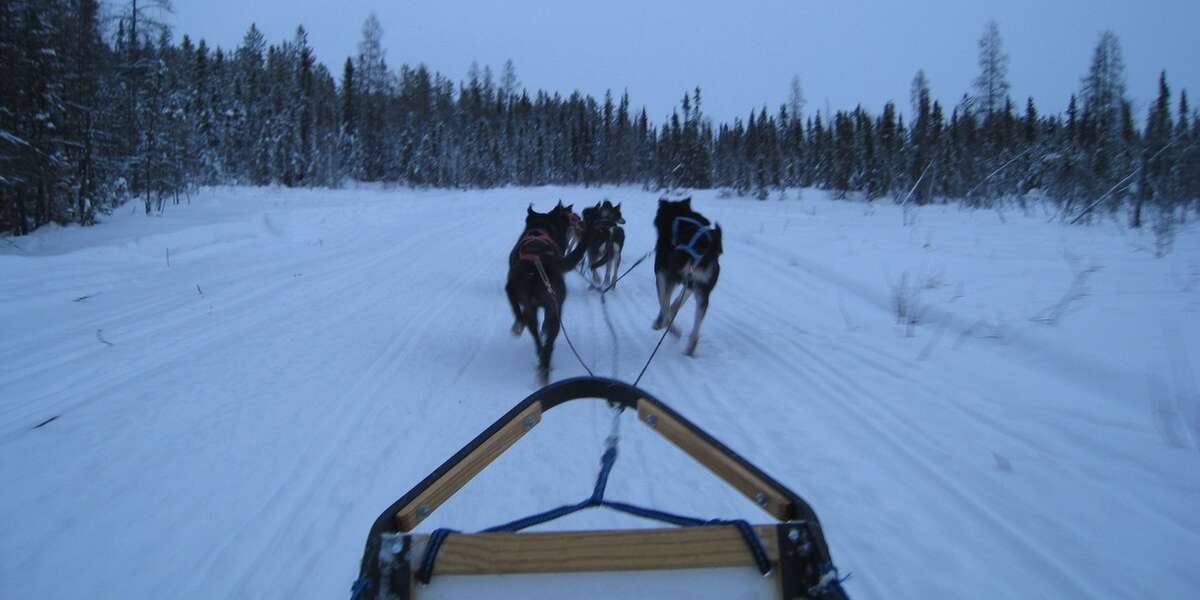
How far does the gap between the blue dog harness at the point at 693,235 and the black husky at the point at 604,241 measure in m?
1.97

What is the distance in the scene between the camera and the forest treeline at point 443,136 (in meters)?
11.2

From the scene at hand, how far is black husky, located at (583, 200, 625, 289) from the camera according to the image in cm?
793

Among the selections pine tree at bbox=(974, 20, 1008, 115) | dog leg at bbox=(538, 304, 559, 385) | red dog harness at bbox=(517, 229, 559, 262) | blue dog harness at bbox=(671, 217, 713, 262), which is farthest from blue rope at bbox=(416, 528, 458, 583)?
pine tree at bbox=(974, 20, 1008, 115)

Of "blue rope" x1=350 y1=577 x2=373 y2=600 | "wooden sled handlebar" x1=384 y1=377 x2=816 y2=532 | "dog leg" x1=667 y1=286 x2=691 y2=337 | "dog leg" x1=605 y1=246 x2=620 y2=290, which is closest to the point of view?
"blue rope" x1=350 y1=577 x2=373 y2=600

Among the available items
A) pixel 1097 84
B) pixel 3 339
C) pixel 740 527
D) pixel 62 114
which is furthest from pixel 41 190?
pixel 1097 84

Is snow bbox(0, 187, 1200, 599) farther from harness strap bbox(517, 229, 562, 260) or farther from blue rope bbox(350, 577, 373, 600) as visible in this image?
blue rope bbox(350, 577, 373, 600)

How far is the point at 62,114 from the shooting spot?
11852mm

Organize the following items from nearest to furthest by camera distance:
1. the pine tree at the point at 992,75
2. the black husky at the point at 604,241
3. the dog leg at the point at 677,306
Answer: the dog leg at the point at 677,306, the black husky at the point at 604,241, the pine tree at the point at 992,75

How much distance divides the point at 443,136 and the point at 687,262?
53.0m

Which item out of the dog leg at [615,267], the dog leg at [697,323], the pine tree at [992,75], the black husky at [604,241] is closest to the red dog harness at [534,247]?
the dog leg at [697,323]

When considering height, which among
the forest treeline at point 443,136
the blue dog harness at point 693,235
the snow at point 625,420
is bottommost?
the snow at point 625,420

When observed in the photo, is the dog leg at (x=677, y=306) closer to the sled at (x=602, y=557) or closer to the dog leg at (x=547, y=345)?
A: the dog leg at (x=547, y=345)

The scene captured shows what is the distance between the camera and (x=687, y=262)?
17.9 ft

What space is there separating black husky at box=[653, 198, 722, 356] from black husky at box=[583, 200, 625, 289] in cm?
178
